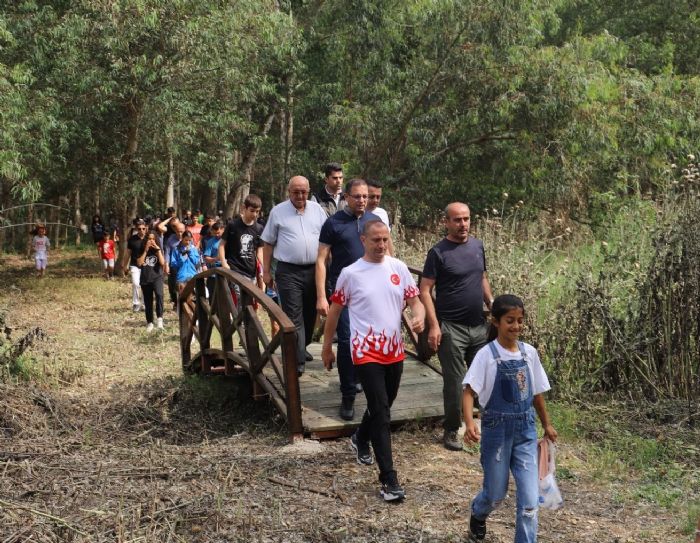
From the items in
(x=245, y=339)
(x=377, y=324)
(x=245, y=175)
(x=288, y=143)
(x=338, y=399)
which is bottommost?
(x=338, y=399)

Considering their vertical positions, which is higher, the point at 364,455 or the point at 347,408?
the point at 347,408

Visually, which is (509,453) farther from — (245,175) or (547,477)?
(245,175)

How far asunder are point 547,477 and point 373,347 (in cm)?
133

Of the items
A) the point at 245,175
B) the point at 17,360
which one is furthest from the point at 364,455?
the point at 245,175

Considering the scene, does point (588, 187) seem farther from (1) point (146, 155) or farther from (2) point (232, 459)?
(2) point (232, 459)

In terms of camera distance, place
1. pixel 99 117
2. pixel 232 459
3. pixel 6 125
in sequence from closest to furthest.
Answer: pixel 232 459 < pixel 6 125 < pixel 99 117

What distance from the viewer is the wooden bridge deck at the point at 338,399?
6262 millimetres

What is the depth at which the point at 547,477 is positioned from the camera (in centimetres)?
423

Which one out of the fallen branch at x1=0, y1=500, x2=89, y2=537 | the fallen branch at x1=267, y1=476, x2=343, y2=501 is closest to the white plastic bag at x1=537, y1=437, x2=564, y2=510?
the fallen branch at x1=267, y1=476, x2=343, y2=501

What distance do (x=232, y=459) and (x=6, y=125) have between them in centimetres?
980

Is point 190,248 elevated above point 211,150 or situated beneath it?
situated beneath

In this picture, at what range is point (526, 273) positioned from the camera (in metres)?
8.53

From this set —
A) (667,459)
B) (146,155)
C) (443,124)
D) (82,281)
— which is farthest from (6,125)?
(667,459)

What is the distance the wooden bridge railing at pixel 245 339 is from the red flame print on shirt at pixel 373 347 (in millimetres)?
1258
